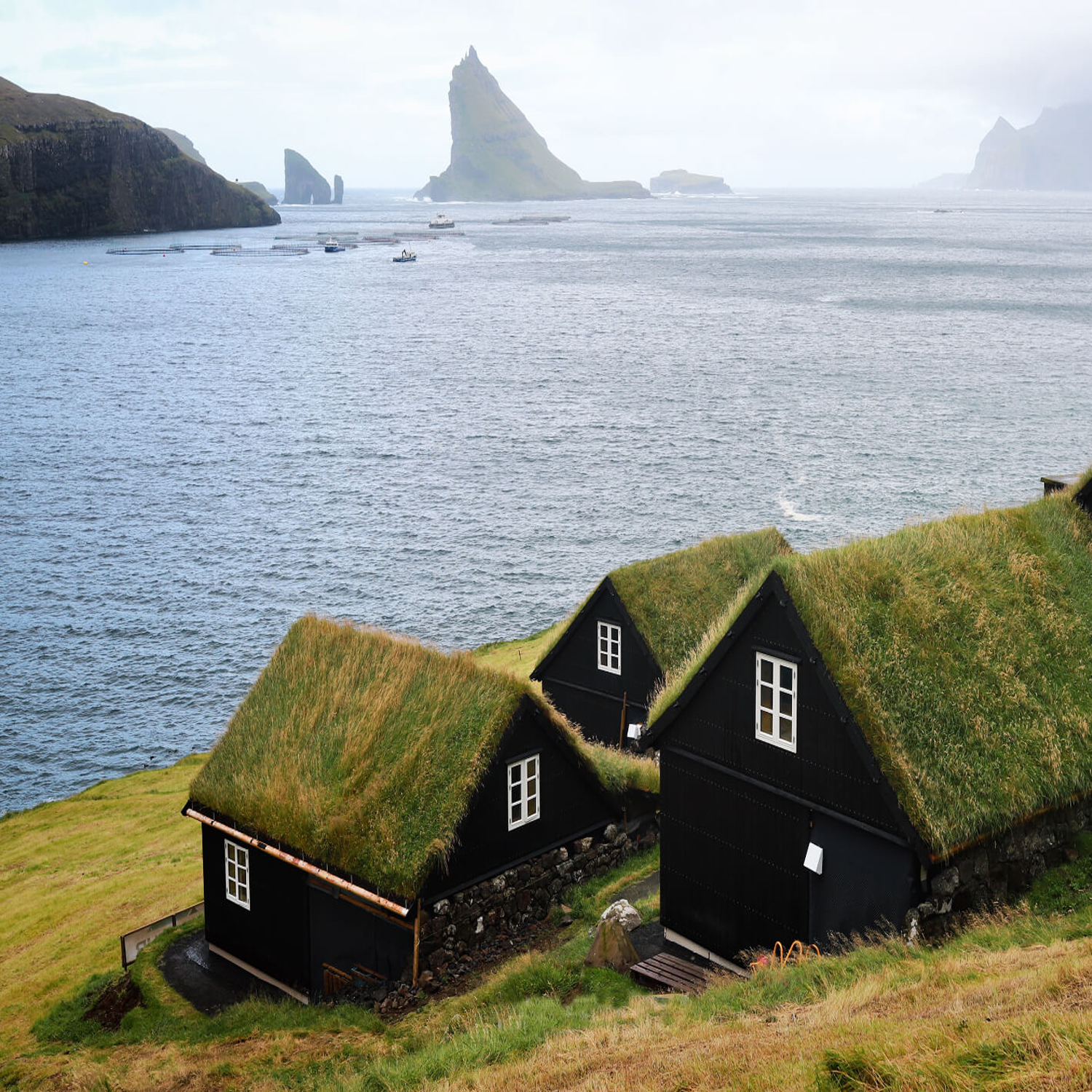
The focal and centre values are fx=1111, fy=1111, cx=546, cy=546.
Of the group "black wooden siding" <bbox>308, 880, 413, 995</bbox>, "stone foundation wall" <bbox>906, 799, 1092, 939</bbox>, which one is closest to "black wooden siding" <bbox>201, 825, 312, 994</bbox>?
"black wooden siding" <bbox>308, 880, 413, 995</bbox>

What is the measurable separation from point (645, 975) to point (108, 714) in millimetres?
42910

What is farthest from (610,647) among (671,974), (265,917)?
(671,974)

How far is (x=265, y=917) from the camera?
2636 centimetres

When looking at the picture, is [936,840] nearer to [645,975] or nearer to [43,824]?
[645,975]

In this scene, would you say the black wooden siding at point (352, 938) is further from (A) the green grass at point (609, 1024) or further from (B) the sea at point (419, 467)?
(B) the sea at point (419, 467)

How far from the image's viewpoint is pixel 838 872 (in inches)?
822

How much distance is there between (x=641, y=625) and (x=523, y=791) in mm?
8529

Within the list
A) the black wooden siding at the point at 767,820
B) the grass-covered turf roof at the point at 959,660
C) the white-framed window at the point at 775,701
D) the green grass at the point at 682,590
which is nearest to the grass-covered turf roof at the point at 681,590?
the green grass at the point at 682,590

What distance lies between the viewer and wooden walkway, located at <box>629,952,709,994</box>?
2150 centimetres

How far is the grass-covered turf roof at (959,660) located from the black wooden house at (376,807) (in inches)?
185

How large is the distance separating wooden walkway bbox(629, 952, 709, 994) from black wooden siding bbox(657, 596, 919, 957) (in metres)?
1.26

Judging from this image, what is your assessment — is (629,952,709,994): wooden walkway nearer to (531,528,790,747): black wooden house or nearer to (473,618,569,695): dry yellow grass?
(531,528,790,747): black wooden house

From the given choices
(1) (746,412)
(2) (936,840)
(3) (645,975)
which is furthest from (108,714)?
(1) (746,412)

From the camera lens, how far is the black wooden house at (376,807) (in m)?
24.1
